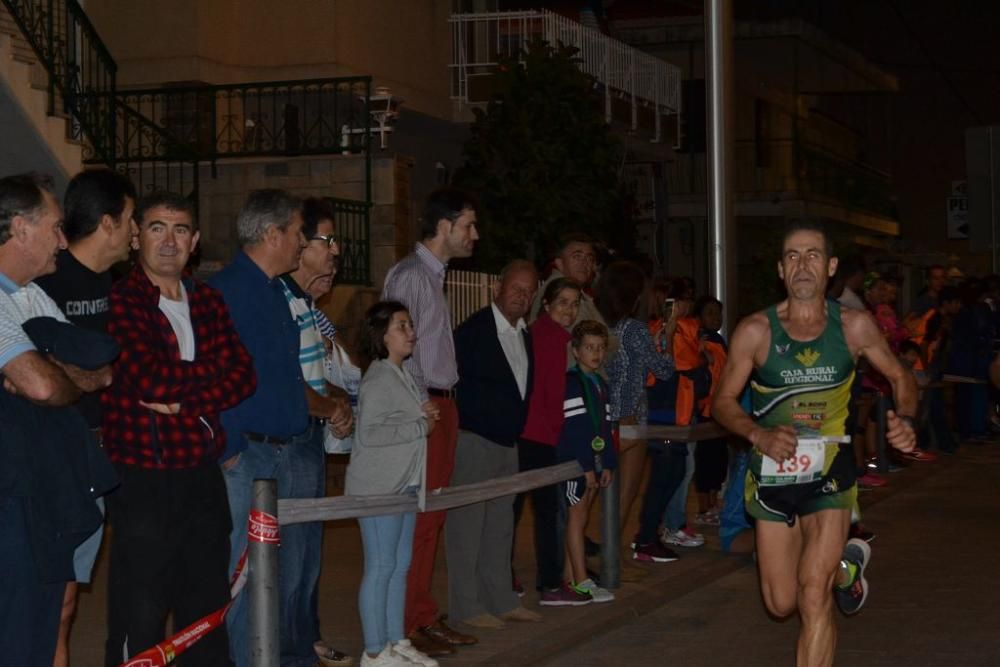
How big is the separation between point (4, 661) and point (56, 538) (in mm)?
461

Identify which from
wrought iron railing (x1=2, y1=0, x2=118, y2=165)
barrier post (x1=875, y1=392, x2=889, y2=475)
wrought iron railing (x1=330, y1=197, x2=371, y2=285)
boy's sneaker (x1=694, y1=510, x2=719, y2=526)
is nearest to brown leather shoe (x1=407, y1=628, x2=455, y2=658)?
boy's sneaker (x1=694, y1=510, x2=719, y2=526)

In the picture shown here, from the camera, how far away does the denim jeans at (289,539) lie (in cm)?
770

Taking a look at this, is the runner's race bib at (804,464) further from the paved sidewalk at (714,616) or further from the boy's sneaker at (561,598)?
the boy's sneaker at (561,598)

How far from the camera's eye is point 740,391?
8312mm

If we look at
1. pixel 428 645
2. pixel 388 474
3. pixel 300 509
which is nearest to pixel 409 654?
pixel 428 645

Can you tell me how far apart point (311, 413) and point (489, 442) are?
211cm

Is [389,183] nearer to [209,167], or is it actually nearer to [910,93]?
[209,167]

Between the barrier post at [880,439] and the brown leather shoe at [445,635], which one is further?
the barrier post at [880,439]

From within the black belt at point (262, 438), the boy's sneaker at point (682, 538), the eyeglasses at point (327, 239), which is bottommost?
the boy's sneaker at point (682, 538)

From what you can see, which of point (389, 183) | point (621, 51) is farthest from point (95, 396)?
point (621, 51)

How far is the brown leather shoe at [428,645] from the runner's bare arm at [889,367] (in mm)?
2632

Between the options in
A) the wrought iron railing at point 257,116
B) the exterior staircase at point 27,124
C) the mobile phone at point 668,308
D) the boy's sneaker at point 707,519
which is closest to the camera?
the mobile phone at point 668,308

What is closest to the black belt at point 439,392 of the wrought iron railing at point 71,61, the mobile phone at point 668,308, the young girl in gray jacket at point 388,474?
the young girl in gray jacket at point 388,474

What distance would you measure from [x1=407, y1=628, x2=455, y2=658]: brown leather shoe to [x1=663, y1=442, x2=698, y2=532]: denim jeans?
4148 mm
